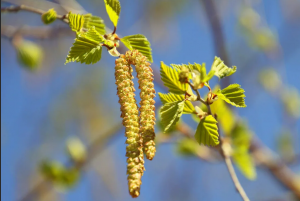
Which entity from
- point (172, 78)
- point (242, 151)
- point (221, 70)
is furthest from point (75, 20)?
point (242, 151)

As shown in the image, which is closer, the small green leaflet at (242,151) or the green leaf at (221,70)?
the green leaf at (221,70)

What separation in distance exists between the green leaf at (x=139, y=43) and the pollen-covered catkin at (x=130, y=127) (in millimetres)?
120

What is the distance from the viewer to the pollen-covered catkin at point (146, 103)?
0.78 metres

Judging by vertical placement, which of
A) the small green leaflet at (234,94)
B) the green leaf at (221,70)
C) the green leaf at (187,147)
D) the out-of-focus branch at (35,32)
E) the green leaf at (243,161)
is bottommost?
the green leaf at (243,161)

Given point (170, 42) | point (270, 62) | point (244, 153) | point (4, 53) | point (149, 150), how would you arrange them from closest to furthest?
point (149, 150), point (244, 153), point (270, 62), point (170, 42), point (4, 53)

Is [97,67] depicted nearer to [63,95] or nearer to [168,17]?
[63,95]

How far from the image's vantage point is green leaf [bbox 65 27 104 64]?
2.86 ft

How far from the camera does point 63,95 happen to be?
6863 mm

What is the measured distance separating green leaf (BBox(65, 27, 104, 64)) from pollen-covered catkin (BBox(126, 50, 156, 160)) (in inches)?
4.0

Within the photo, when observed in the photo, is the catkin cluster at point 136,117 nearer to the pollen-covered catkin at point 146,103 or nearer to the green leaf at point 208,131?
the pollen-covered catkin at point 146,103

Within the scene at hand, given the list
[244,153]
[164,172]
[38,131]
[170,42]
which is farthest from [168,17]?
[244,153]

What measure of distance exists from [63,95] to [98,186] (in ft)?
7.12

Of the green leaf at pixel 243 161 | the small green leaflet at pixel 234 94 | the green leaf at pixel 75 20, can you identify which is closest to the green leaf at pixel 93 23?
the green leaf at pixel 75 20

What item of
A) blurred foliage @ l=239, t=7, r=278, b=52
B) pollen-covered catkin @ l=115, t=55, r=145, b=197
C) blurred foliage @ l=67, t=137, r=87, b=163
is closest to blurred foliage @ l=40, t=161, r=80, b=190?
blurred foliage @ l=67, t=137, r=87, b=163
